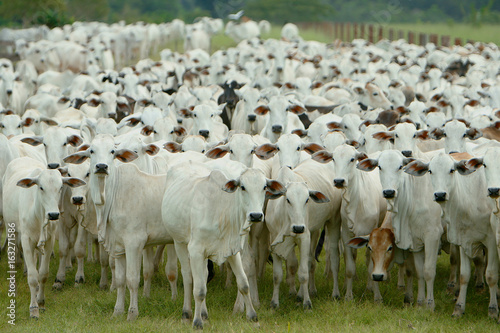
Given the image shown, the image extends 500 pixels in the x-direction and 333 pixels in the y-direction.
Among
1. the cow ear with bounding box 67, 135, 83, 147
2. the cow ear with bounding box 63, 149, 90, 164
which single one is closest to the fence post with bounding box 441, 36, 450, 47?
the cow ear with bounding box 67, 135, 83, 147

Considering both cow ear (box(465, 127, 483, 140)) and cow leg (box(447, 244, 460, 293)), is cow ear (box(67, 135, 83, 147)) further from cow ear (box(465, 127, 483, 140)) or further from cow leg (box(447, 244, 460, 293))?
cow ear (box(465, 127, 483, 140))

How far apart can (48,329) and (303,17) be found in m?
54.8

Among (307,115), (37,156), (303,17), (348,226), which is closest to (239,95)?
(307,115)

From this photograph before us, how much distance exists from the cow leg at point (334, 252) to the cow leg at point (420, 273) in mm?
840

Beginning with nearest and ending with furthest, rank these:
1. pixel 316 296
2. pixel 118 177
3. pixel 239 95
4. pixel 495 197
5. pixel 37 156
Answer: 1. pixel 495 197
2. pixel 118 177
3. pixel 316 296
4. pixel 37 156
5. pixel 239 95

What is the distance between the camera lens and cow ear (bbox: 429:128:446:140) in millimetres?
9344

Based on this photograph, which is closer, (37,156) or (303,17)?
(37,156)

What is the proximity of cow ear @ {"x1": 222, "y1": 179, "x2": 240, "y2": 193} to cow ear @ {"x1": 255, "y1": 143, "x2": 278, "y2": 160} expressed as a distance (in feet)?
5.87

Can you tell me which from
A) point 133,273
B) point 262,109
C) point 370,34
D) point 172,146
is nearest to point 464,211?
point 133,273

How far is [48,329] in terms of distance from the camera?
6.88 meters

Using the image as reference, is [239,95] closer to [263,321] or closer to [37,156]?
[37,156]

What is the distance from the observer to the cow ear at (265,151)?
27.1 feet

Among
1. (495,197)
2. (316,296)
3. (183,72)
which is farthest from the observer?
(183,72)

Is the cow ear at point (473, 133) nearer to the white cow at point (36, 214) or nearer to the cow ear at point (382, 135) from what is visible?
the cow ear at point (382, 135)
